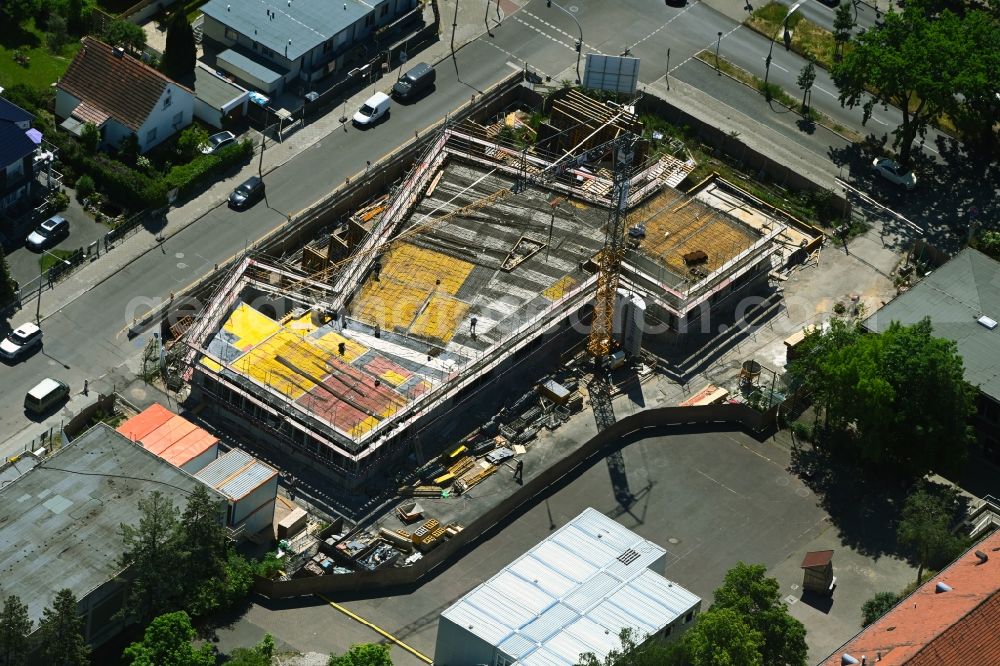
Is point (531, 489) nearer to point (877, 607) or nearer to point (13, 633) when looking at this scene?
point (877, 607)

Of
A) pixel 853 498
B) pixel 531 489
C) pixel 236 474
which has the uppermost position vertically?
pixel 236 474

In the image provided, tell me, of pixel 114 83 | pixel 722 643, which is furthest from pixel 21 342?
pixel 722 643

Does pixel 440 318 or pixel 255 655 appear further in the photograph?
pixel 440 318

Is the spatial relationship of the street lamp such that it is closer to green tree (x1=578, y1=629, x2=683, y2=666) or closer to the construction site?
the construction site

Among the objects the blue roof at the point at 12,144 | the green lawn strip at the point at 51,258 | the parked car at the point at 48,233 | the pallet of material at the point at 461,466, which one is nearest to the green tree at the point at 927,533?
the pallet of material at the point at 461,466

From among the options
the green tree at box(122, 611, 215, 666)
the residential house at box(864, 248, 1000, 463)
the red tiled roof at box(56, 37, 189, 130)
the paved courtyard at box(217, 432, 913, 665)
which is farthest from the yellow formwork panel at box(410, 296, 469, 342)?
the green tree at box(122, 611, 215, 666)

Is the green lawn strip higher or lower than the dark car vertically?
lower
